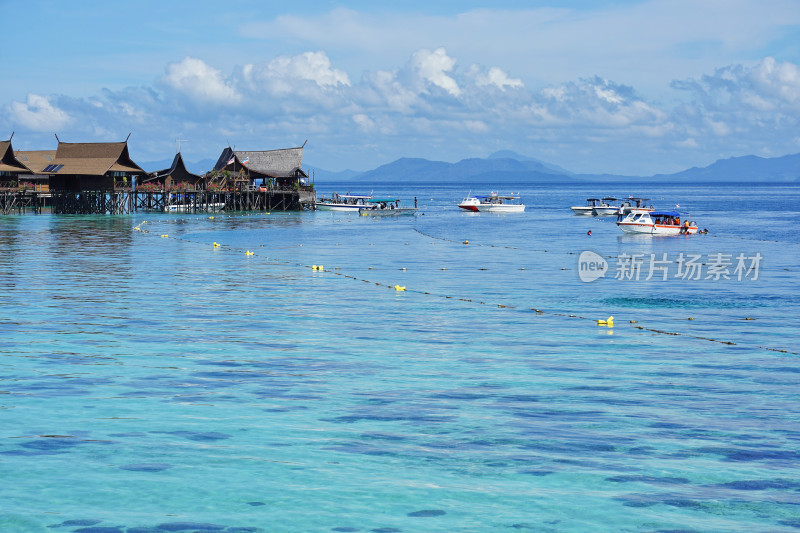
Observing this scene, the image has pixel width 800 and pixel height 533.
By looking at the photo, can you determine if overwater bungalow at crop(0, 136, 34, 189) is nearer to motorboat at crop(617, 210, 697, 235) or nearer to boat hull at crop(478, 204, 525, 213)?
boat hull at crop(478, 204, 525, 213)

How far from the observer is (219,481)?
11422 millimetres

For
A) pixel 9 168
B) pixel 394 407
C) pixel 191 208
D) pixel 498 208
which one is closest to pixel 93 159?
pixel 9 168

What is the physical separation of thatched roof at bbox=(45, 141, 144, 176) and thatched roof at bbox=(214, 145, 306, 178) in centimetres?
2014

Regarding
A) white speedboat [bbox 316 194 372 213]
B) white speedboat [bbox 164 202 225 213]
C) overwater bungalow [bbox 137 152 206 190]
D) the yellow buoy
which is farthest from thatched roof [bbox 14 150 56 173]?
the yellow buoy

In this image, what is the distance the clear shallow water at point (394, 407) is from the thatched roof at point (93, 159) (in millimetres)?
67096

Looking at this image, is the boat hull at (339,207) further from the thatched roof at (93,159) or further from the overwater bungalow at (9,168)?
the overwater bungalow at (9,168)

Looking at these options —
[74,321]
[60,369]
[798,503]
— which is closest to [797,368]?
[798,503]

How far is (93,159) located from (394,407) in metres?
92.6

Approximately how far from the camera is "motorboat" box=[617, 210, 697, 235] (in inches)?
2859

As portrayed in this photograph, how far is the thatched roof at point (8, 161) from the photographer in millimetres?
93500

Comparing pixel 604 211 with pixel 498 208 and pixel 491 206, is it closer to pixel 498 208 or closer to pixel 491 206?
pixel 498 208

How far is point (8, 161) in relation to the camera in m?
95.4

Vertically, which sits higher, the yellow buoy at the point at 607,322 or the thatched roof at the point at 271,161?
Result: the thatched roof at the point at 271,161

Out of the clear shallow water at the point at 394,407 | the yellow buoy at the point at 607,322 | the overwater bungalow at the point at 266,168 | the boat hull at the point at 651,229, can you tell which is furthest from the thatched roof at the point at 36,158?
the yellow buoy at the point at 607,322
